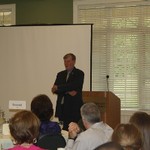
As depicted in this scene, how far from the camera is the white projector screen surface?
6.18 meters

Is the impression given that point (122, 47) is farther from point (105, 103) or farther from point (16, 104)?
point (16, 104)

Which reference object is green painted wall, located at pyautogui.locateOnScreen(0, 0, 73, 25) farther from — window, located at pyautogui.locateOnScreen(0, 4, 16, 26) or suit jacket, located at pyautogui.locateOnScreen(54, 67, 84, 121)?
suit jacket, located at pyautogui.locateOnScreen(54, 67, 84, 121)

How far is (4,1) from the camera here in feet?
24.0

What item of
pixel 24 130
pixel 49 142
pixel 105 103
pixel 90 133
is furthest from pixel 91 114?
pixel 105 103

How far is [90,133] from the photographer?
9.26 feet

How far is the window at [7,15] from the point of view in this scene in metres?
7.24

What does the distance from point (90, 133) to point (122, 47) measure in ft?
13.3

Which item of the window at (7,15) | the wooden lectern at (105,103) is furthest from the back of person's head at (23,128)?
the window at (7,15)

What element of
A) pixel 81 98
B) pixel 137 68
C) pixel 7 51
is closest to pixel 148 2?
pixel 137 68

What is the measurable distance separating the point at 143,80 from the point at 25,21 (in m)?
2.70

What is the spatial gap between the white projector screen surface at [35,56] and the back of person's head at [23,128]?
12.0 ft

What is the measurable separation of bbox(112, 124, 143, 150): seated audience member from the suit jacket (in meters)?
3.01

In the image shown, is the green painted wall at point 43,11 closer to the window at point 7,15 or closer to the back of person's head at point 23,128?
the window at point 7,15

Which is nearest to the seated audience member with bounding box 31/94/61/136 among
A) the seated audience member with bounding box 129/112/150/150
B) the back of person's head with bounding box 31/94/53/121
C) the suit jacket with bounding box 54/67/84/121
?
the back of person's head with bounding box 31/94/53/121
